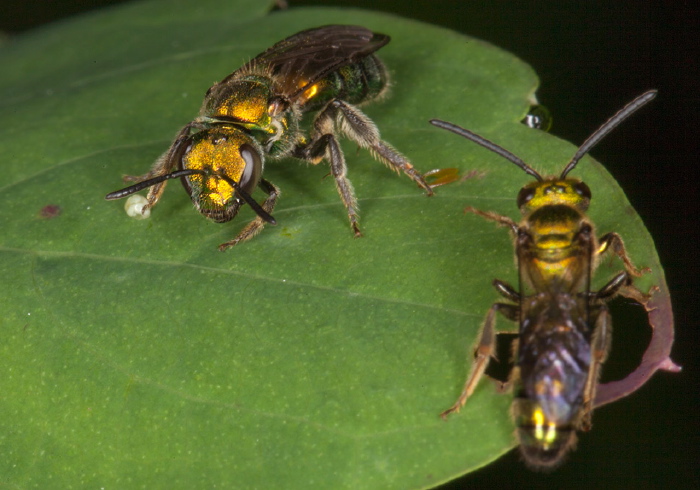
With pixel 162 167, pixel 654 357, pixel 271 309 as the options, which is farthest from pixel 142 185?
pixel 654 357

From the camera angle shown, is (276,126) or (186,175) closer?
(186,175)

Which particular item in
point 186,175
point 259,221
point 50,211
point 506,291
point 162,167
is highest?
point 506,291

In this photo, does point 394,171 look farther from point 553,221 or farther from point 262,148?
point 553,221

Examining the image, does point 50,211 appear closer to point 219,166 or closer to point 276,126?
point 219,166

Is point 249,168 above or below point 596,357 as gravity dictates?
below

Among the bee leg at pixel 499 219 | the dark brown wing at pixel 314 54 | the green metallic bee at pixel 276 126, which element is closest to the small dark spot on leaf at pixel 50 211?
the green metallic bee at pixel 276 126

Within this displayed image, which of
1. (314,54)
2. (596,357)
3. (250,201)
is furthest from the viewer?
(314,54)
